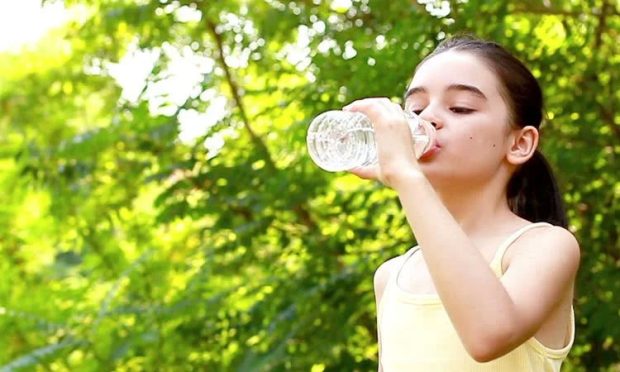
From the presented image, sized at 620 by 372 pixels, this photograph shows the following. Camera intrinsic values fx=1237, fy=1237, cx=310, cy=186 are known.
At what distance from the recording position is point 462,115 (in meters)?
1.94

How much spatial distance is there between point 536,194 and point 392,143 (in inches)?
17.3

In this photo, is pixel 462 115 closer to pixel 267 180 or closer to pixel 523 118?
pixel 523 118

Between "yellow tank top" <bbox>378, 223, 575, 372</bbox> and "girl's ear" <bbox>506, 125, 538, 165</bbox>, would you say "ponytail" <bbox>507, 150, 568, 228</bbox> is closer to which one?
"girl's ear" <bbox>506, 125, 538, 165</bbox>

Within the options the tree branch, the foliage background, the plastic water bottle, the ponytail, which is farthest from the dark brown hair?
the tree branch

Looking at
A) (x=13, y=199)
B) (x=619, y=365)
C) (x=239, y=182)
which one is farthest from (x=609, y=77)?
(x=13, y=199)

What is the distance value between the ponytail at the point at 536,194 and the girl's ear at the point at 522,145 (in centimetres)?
5

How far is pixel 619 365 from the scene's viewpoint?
420cm

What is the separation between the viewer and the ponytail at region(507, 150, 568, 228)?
2131mm

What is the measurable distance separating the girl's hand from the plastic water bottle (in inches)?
1.5

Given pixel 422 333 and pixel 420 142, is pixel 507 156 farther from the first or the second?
pixel 422 333

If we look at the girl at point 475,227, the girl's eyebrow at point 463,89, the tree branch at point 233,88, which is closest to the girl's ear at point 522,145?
the girl at point 475,227

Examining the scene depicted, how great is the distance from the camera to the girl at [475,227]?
1.73 m

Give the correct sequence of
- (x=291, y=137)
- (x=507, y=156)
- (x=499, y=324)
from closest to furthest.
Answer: (x=499, y=324) → (x=507, y=156) → (x=291, y=137)

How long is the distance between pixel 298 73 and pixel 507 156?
2.37 m
